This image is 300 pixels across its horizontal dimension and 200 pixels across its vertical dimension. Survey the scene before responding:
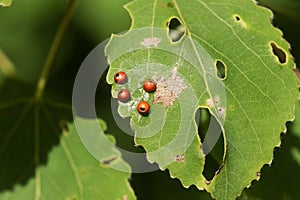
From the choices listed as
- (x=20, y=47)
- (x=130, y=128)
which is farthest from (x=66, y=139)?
(x=20, y=47)

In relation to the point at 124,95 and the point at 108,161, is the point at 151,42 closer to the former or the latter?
the point at 124,95

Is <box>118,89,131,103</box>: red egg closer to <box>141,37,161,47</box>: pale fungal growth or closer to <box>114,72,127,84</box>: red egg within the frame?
<box>114,72,127,84</box>: red egg

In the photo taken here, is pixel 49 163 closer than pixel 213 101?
No

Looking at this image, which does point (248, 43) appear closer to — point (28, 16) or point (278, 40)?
point (278, 40)

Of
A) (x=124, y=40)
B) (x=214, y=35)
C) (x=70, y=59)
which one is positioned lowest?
(x=70, y=59)

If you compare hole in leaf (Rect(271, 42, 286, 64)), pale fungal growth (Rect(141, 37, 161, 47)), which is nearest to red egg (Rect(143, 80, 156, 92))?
pale fungal growth (Rect(141, 37, 161, 47))

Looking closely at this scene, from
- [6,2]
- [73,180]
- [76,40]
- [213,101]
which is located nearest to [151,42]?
[213,101]
